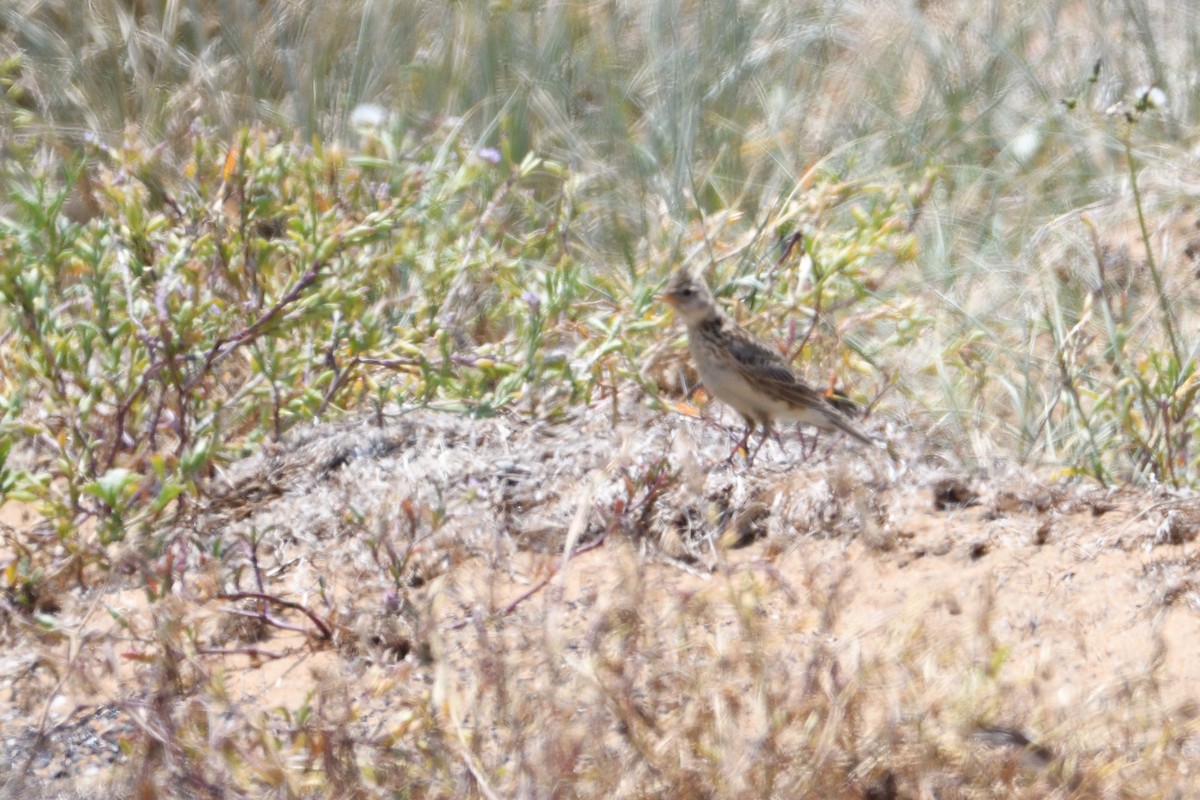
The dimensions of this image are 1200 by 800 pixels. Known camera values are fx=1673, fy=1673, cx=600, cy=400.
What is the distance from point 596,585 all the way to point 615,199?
310cm

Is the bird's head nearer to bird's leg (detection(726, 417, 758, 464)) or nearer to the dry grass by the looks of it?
the dry grass

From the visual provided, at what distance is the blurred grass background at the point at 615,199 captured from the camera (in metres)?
4.69

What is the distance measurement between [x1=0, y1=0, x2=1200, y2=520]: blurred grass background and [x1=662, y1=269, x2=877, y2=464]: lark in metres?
0.15

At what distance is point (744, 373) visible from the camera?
5.03 metres

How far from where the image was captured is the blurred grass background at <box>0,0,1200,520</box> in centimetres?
469

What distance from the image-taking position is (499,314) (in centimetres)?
521

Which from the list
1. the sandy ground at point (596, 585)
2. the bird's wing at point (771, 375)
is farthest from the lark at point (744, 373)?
the sandy ground at point (596, 585)

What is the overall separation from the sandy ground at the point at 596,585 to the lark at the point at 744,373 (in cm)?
11

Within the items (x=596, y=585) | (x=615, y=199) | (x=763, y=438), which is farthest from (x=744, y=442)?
(x=615, y=199)

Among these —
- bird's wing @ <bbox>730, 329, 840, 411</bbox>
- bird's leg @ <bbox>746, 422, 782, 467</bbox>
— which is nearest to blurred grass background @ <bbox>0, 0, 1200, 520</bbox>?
bird's wing @ <bbox>730, 329, 840, 411</bbox>

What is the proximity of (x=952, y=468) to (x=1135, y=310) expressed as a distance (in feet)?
7.06

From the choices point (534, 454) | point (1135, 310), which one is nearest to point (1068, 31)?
point (1135, 310)

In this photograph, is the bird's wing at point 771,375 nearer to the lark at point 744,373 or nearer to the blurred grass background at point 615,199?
the lark at point 744,373

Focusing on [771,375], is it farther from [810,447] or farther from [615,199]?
[615,199]
